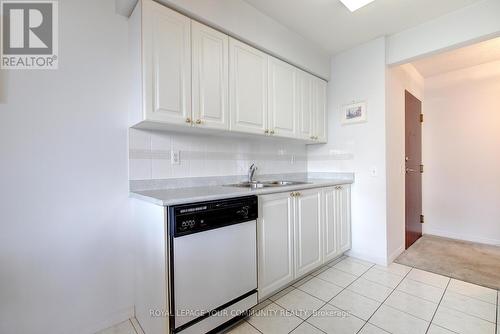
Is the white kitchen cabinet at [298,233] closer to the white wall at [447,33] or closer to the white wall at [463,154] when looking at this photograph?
the white wall at [447,33]

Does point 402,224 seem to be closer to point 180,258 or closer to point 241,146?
point 241,146

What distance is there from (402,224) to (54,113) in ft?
11.9

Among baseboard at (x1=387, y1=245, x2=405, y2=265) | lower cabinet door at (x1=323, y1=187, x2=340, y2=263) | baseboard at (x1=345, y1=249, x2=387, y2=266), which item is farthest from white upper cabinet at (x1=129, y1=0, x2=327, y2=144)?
baseboard at (x1=387, y1=245, x2=405, y2=265)

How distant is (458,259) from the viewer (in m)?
2.62

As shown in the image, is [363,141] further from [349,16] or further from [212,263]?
[212,263]

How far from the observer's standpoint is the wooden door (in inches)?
120

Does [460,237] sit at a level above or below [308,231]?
below

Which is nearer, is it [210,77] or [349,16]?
[210,77]

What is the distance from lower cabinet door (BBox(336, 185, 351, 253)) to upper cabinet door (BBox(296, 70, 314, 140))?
750mm

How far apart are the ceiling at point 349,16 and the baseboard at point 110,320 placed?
2.65m

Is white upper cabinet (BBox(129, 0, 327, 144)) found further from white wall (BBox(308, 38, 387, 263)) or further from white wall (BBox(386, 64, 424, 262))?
white wall (BBox(386, 64, 424, 262))

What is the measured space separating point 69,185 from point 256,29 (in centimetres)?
190

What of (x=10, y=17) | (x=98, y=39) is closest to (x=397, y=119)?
(x=98, y=39)

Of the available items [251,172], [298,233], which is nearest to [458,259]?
[298,233]
